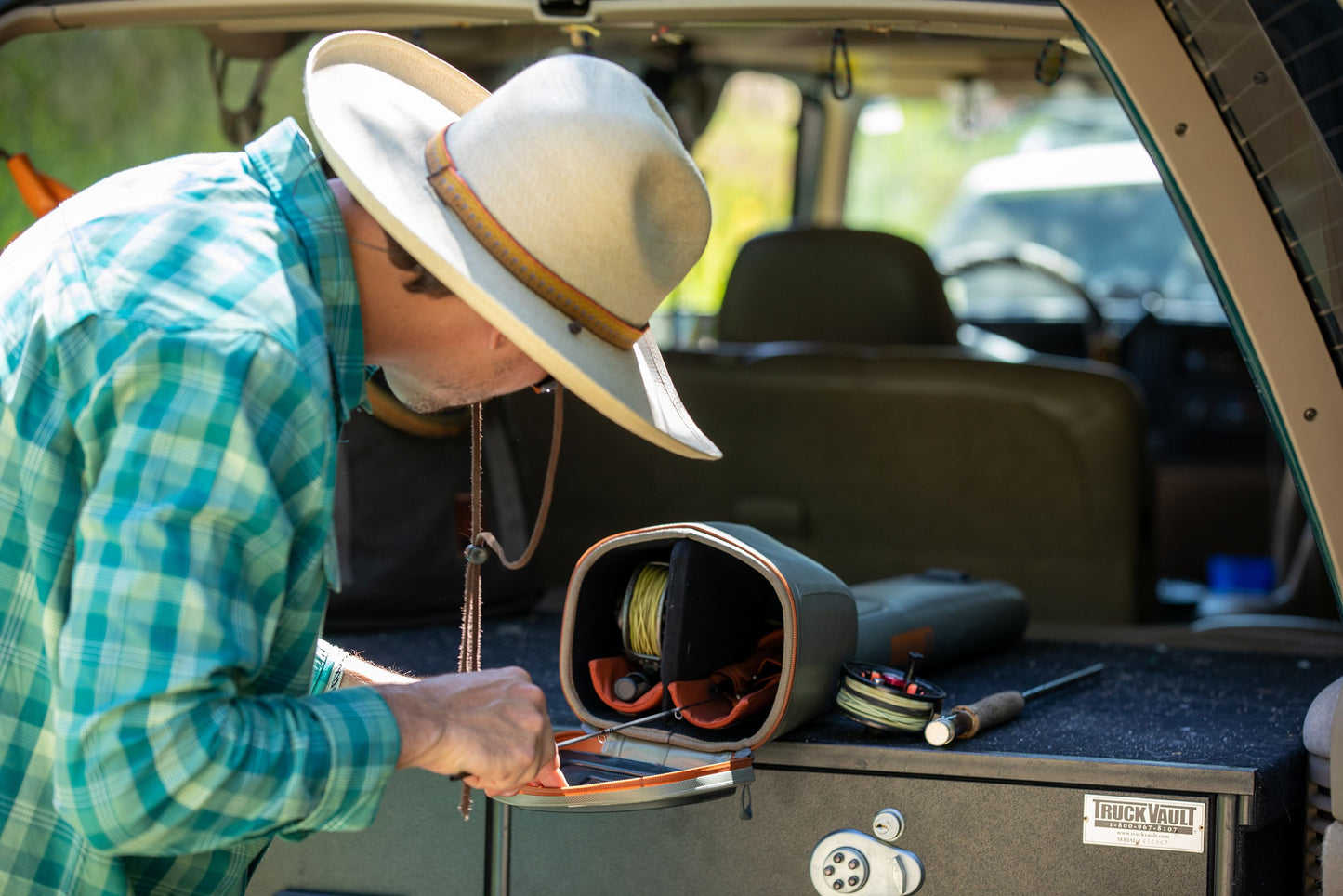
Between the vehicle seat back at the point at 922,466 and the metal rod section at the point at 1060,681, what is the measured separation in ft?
2.16

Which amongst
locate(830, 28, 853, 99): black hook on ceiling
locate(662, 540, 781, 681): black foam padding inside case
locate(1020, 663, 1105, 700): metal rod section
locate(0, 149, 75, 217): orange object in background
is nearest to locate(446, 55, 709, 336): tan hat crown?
locate(662, 540, 781, 681): black foam padding inside case

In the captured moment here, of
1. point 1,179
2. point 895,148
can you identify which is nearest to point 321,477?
point 1,179

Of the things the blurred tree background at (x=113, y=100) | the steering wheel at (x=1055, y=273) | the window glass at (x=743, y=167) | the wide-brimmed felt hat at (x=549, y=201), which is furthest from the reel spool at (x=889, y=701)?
the window glass at (x=743, y=167)

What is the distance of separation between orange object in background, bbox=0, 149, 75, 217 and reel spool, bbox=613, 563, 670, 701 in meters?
1.26

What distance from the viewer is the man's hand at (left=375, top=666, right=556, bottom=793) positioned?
3.62 ft

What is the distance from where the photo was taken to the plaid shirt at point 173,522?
954mm

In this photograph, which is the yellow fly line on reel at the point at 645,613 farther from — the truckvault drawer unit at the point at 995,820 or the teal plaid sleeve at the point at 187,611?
the teal plaid sleeve at the point at 187,611

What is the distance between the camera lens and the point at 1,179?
7.34 m

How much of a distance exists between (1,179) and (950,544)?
6.22m

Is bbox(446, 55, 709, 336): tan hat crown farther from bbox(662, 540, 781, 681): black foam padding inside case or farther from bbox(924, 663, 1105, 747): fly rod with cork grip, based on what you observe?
bbox(924, 663, 1105, 747): fly rod with cork grip

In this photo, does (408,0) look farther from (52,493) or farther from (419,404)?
(52,493)

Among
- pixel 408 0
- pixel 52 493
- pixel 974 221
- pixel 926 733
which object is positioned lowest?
pixel 926 733

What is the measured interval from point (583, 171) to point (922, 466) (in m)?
1.77

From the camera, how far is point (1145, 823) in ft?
4.91
